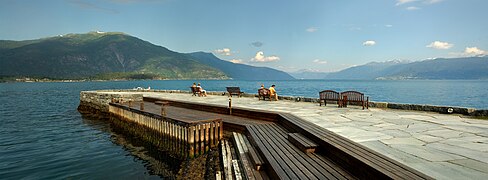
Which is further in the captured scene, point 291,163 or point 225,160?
point 225,160

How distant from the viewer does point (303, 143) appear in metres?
6.68

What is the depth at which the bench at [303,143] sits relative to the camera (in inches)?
253

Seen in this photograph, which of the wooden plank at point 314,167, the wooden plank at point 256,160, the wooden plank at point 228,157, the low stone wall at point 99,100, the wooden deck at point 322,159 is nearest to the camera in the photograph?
the wooden deck at point 322,159

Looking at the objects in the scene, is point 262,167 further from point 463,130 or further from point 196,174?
point 463,130

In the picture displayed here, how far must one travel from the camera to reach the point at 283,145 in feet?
23.9

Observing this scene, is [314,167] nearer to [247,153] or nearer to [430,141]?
[247,153]

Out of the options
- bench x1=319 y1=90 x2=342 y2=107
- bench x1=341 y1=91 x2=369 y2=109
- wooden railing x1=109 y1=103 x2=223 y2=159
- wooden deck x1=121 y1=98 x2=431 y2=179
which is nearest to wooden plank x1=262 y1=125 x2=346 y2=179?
wooden deck x1=121 y1=98 x2=431 y2=179

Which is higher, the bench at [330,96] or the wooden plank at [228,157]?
the bench at [330,96]

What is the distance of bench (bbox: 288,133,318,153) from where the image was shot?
644 cm

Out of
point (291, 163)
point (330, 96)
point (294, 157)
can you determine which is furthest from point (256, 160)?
point (330, 96)

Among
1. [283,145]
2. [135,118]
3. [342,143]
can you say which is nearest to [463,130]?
[342,143]

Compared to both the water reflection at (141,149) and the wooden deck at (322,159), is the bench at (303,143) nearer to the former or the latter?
the wooden deck at (322,159)

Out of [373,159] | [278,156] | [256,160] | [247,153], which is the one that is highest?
[373,159]

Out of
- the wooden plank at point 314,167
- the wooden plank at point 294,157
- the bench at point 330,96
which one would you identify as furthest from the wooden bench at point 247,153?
the bench at point 330,96
